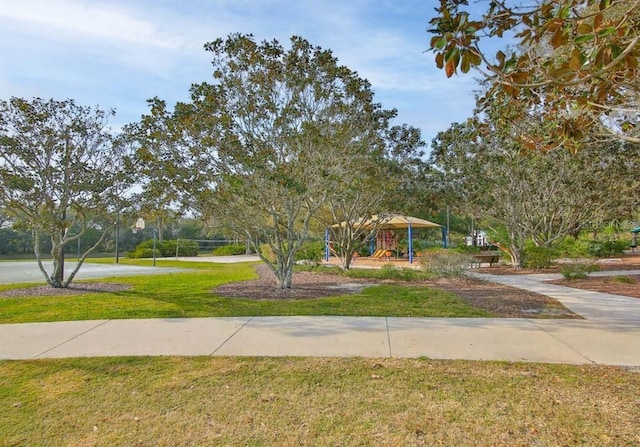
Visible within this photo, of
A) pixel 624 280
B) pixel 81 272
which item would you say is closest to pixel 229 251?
pixel 81 272

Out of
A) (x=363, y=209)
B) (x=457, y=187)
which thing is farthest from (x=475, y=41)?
(x=457, y=187)

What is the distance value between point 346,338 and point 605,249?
23.5m

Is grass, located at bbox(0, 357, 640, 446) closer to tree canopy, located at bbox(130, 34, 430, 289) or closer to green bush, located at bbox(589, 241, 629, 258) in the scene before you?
tree canopy, located at bbox(130, 34, 430, 289)

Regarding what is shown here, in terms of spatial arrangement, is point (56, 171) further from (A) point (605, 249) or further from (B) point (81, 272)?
(A) point (605, 249)

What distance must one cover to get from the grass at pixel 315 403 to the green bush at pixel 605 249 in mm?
22079

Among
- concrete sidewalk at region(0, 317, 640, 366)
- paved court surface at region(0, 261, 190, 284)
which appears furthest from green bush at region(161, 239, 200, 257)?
concrete sidewalk at region(0, 317, 640, 366)

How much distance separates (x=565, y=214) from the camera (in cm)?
1883

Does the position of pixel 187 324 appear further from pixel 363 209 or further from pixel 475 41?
pixel 363 209

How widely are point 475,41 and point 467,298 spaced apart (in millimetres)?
6681

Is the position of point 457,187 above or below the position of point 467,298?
above

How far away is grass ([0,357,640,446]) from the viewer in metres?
2.93

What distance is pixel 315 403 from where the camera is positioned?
3.46 meters

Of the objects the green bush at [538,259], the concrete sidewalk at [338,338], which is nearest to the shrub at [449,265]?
the green bush at [538,259]

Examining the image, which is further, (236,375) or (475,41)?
(236,375)
